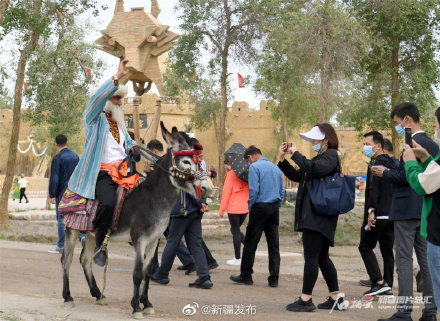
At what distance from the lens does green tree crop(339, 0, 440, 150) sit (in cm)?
2041

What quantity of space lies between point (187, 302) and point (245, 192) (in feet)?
12.7

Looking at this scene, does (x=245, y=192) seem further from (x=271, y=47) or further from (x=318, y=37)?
(x=271, y=47)

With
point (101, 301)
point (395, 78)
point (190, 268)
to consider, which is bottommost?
point (190, 268)

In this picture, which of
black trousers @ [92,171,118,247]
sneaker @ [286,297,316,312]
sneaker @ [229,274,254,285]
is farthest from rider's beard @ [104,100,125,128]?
sneaker @ [229,274,254,285]

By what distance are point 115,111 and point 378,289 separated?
4.10 m

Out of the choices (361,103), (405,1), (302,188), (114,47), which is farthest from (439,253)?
(114,47)

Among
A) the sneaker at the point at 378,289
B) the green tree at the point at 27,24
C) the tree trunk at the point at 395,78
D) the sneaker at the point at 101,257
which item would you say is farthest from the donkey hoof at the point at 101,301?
the tree trunk at the point at 395,78

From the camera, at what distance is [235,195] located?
10.9 meters

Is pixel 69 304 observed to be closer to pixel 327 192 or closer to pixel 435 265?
pixel 327 192

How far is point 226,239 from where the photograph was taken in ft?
58.1

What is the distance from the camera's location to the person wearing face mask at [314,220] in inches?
258

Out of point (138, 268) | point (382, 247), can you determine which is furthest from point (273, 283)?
point (138, 268)

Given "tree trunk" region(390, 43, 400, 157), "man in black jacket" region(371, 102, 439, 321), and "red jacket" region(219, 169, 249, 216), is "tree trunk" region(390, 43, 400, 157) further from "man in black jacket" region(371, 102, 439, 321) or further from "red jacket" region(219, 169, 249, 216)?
"man in black jacket" region(371, 102, 439, 321)

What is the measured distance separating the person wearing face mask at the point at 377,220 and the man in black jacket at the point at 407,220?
147 cm
